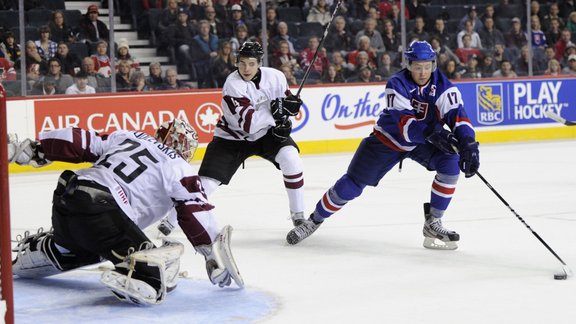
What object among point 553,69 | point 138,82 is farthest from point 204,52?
point 553,69

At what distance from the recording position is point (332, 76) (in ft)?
39.9

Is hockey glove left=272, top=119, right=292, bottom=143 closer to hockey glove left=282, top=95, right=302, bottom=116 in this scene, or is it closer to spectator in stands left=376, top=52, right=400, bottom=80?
hockey glove left=282, top=95, right=302, bottom=116

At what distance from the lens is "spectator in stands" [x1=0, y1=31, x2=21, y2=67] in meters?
10.2

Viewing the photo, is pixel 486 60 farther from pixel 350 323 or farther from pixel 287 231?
pixel 350 323

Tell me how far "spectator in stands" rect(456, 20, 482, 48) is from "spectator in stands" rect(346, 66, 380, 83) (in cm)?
149

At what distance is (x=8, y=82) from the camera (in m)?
10.2

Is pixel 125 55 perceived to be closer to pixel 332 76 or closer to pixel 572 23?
pixel 332 76

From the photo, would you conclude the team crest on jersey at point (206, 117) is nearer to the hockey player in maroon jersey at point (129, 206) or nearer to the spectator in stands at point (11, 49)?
the spectator in stands at point (11, 49)

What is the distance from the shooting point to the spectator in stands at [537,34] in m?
Result: 13.7

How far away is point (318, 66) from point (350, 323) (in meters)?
8.40

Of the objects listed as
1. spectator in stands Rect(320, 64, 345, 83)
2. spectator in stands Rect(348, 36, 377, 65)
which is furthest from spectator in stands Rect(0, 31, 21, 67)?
spectator in stands Rect(348, 36, 377, 65)

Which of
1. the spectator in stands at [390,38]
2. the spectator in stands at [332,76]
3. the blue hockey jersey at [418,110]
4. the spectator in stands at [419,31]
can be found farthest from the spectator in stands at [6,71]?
the blue hockey jersey at [418,110]

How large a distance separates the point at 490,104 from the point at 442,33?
107cm

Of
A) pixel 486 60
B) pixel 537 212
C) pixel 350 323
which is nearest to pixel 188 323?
pixel 350 323
